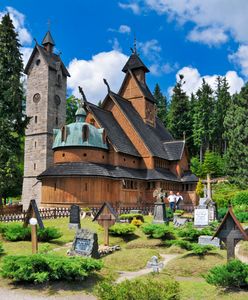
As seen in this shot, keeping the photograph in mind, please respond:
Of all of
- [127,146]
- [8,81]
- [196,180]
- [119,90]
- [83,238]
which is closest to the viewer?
[83,238]

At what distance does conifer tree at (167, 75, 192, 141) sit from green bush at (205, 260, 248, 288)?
66371mm

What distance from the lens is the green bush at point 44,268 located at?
35.0 feet

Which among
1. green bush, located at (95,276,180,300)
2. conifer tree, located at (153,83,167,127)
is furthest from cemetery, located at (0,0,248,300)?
conifer tree, located at (153,83,167,127)

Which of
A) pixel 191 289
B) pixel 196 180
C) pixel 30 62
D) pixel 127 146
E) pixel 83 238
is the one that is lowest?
pixel 191 289

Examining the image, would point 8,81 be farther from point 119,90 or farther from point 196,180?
point 196,180

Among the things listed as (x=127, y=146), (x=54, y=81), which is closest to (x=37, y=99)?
(x=54, y=81)

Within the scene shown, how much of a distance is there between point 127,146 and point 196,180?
11.3 metres

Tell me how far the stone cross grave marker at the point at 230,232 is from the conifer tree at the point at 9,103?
22.5 metres

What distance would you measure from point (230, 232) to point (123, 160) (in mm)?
26494

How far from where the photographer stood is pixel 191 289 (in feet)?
34.4

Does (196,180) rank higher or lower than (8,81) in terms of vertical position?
lower

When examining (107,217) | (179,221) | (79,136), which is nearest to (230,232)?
(107,217)

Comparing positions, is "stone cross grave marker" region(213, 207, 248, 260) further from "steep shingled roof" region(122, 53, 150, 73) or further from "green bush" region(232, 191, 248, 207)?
"steep shingled roof" region(122, 53, 150, 73)

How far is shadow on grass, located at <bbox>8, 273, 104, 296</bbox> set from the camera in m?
10.6
